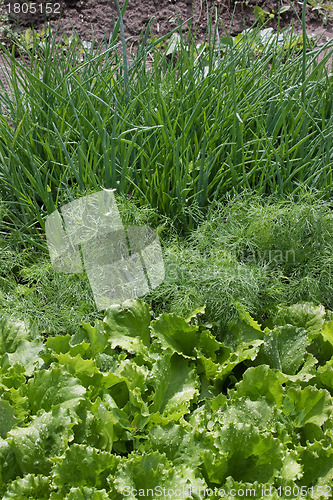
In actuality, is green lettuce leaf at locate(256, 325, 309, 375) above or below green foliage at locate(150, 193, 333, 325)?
below

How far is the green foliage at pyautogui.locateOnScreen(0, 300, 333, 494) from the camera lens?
141 cm

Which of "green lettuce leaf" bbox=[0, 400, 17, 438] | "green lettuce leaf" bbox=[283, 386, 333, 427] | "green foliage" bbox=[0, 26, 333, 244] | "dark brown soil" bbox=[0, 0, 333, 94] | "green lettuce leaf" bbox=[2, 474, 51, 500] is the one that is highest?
"dark brown soil" bbox=[0, 0, 333, 94]

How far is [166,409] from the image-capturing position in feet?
5.55

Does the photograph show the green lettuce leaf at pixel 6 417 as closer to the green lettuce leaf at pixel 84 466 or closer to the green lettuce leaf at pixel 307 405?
the green lettuce leaf at pixel 84 466

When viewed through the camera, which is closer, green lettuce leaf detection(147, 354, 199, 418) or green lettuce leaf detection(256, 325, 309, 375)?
green lettuce leaf detection(147, 354, 199, 418)

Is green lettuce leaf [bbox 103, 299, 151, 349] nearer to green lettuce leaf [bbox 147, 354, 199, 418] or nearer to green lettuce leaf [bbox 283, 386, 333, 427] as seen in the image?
green lettuce leaf [bbox 147, 354, 199, 418]

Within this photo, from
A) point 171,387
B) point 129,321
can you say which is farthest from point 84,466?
point 129,321

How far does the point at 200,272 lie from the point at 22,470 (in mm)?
963

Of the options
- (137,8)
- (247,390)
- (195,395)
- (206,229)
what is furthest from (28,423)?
(137,8)

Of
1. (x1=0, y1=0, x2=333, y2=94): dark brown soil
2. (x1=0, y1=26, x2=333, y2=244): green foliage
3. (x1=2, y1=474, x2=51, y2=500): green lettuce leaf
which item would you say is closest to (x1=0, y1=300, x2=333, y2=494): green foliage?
(x1=2, y1=474, x2=51, y2=500): green lettuce leaf

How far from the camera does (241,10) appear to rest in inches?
163

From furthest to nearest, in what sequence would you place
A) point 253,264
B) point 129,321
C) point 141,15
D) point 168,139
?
point 141,15
point 168,139
point 253,264
point 129,321

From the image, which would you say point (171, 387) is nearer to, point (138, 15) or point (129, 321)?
point (129, 321)

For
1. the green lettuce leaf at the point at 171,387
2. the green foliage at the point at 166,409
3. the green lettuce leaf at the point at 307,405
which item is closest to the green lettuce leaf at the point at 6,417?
the green foliage at the point at 166,409
